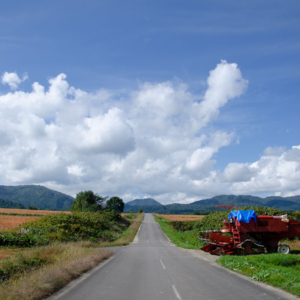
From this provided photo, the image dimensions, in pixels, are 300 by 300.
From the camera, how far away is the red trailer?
19609 mm

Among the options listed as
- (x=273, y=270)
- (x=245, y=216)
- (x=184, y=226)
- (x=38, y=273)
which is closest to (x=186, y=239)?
(x=245, y=216)

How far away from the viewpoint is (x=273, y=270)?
11648mm

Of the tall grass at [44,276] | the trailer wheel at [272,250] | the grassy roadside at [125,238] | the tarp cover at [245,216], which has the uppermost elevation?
the tarp cover at [245,216]

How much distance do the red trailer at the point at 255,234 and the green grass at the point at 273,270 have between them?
13.8 feet

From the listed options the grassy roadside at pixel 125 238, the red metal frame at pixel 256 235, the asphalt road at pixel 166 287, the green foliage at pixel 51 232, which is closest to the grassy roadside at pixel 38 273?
the asphalt road at pixel 166 287

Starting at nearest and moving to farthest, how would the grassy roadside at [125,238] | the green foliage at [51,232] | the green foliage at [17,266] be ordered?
the green foliage at [17,266], the green foliage at [51,232], the grassy roadside at [125,238]

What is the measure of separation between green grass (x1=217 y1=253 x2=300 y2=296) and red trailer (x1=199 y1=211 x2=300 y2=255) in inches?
166

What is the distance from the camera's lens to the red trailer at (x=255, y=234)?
64.3 feet

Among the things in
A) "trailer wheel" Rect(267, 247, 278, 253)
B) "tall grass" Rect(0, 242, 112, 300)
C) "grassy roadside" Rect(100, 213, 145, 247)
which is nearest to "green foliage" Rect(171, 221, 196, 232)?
"grassy roadside" Rect(100, 213, 145, 247)

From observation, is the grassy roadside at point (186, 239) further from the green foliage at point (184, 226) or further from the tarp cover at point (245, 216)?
the green foliage at point (184, 226)

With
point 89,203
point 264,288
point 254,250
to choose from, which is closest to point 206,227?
point 254,250

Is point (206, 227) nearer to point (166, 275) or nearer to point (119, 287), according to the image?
point (166, 275)

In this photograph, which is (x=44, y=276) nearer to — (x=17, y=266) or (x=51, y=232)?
(x=17, y=266)

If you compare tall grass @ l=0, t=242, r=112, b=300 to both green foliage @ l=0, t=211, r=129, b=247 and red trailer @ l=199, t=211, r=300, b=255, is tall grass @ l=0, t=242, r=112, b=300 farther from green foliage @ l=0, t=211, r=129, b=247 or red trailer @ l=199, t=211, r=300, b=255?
red trailer @ l=199, t=211, r=300, b=255
